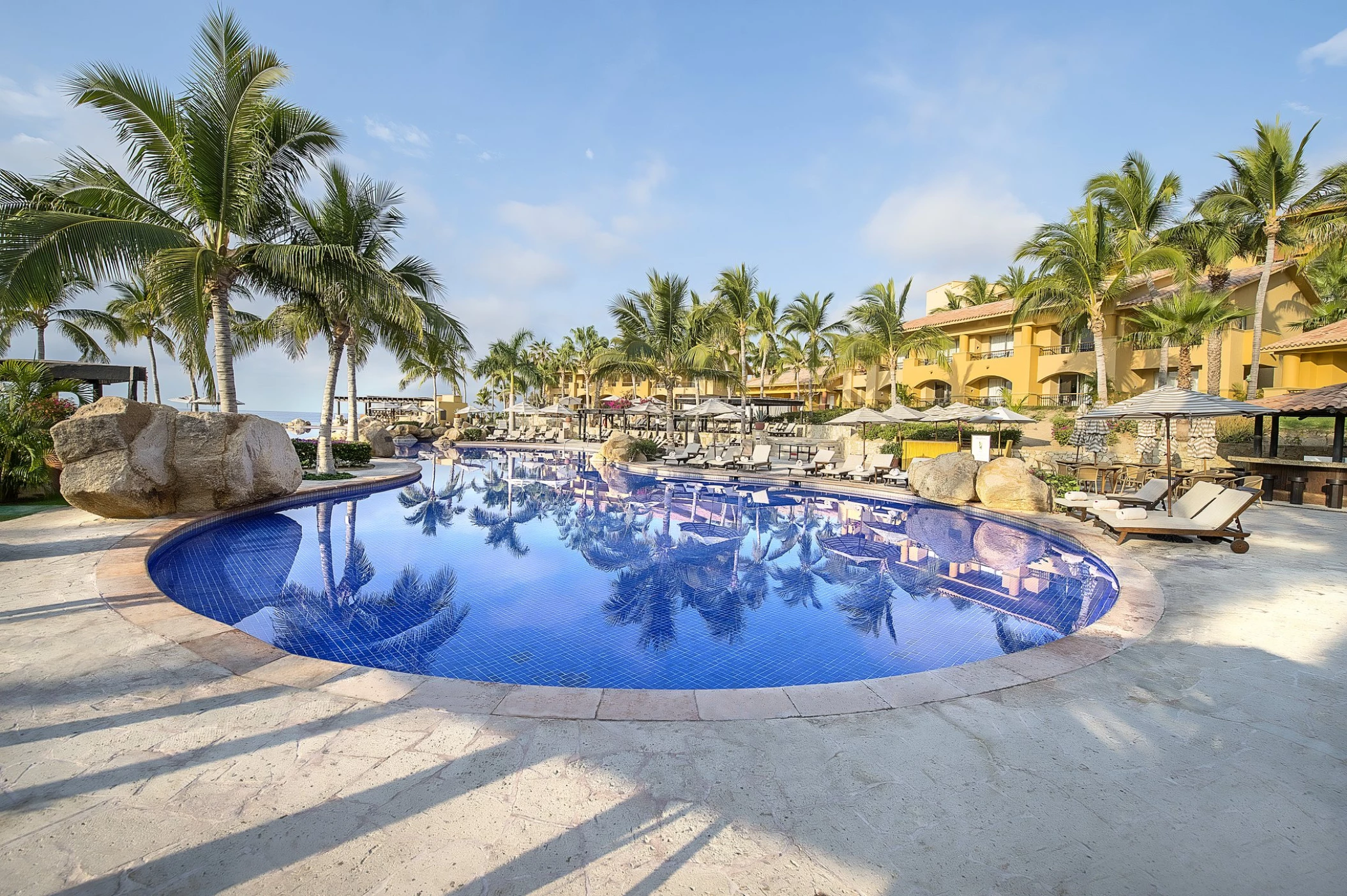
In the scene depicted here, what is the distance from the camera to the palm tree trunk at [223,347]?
36.6 feet

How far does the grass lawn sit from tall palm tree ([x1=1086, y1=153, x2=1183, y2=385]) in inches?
1095

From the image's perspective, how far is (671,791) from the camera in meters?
2.65

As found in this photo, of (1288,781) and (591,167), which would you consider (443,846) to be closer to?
(1288,781)

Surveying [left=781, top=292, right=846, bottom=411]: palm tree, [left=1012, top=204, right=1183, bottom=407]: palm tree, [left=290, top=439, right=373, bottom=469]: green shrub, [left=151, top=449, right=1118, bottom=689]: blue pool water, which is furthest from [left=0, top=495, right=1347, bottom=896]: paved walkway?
[left=781, top=292, right=846, bottom=411]: palm tree

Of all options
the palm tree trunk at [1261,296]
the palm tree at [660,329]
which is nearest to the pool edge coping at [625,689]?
the palm tree trunk at [1261,296]

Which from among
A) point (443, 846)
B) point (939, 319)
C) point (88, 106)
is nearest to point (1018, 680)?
point (443, 846)

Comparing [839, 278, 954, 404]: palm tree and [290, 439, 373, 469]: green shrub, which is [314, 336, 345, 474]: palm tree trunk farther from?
[839, 278, 954, 404]: palm tree

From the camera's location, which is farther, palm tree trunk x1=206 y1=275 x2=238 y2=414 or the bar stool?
the bar stool

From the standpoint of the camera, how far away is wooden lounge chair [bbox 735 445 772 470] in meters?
19.3

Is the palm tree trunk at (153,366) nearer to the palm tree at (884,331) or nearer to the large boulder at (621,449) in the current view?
the large boulder at (621,449)

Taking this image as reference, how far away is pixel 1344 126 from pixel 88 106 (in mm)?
31110

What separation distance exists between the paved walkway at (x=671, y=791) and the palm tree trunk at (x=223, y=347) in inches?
347

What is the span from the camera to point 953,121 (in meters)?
17.3

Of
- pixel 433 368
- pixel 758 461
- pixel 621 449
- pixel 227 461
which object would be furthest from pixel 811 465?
pixel 433 368
